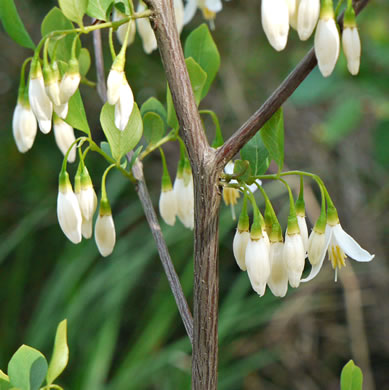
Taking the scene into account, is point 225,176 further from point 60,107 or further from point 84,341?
point 84,341

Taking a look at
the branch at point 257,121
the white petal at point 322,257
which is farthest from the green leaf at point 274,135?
the white petal at point 322,257

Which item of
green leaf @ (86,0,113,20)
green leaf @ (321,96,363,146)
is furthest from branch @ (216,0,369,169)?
green leaf @ (321,96,363,146)

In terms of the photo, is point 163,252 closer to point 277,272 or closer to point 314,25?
point 277,272

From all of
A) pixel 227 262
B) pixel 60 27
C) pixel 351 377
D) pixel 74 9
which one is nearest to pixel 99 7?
pixel 74 9

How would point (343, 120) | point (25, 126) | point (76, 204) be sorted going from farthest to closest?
point (343, 120) < point (25, 126) < point (76, 204)

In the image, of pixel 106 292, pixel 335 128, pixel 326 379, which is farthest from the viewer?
pixel 326 379

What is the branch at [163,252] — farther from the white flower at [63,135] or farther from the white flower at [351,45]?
the white flower at [351,45]

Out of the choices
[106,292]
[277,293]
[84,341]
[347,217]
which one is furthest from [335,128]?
[277,293]
